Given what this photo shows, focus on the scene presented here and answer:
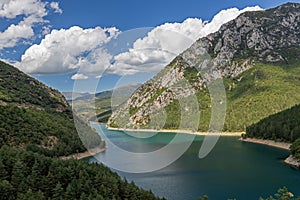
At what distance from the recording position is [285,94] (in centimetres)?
12169

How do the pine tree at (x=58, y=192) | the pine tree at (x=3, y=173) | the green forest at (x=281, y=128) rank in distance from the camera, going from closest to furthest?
the pine tree at (x=58, y=192) < the pine tree at (x=3, y=173) < the green forest at (x=281, y=128)

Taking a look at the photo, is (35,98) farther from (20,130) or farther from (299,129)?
(299,129)

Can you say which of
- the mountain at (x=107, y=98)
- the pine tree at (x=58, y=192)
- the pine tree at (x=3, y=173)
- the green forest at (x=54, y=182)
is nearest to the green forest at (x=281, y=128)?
the mountain at (x=107, y=98)

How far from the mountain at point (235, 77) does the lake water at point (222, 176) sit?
4772cm

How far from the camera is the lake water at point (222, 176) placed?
40.2 meters

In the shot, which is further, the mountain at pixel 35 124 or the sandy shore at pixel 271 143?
the sandy shore at pixel 271 143

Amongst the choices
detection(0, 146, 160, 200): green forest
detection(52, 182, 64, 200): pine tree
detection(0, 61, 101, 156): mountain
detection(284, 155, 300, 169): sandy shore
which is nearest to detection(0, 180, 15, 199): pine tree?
detection(0, 146, 160, 200): green forest

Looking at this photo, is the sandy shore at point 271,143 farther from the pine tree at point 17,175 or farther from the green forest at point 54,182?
the pine tree at point 17,175

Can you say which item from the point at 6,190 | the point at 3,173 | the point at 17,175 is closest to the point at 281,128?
the point at 17,175

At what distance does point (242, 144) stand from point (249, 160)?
2341 cm

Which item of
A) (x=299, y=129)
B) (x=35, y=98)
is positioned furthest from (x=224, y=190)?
(x=35, y=98)

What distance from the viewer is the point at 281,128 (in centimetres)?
7844

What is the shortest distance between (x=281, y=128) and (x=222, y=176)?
37098 mm

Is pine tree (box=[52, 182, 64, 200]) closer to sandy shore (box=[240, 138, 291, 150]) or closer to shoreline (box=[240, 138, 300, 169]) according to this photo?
shoreline (box=[240, 138, 300, 169])
